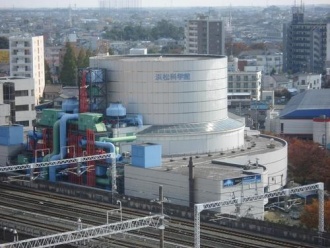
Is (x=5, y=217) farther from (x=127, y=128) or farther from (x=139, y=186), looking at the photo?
(x=127, y=128)

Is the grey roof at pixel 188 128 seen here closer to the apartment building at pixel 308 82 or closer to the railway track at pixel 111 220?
the railway track at pixel 111 220

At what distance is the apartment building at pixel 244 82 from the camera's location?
31094 millimetres

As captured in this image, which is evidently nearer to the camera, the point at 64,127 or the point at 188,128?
the point at 64,127

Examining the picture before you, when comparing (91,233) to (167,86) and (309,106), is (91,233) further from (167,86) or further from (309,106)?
(309,106)

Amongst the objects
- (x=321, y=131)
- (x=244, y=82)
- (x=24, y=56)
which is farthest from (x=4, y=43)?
(x=321, y=131)

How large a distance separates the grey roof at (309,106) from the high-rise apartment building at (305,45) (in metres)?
14.7

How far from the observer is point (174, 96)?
16953 millimetres

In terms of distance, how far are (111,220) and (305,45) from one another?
3035 cm

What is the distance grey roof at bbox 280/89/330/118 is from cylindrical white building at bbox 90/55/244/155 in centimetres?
647

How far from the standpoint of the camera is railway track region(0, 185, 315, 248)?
1140cm

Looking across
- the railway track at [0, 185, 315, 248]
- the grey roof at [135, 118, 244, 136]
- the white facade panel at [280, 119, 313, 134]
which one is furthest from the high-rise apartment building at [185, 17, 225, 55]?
the railway track at [0, 185, 315, 248]

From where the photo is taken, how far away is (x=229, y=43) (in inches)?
2167

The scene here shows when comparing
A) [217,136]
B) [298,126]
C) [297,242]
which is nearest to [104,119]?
[217,136]

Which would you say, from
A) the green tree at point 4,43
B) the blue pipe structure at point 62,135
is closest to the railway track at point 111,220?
the blue pipe structure at point 62,135
